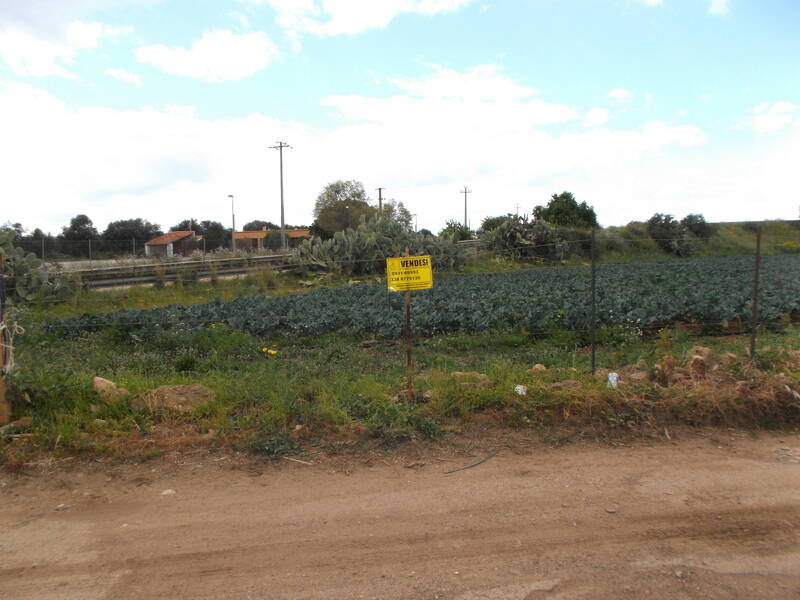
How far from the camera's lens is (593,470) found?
206 inches

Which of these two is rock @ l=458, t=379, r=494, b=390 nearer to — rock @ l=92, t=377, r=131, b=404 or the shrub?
rock @ l=92, t=377, r=131, b=404

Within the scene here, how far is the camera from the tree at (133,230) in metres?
50.0

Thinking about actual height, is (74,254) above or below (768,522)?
above

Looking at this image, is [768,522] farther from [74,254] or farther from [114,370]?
[74,254]

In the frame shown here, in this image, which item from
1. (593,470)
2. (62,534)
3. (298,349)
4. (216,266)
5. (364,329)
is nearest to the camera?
(62,534)

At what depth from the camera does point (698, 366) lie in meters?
7.12

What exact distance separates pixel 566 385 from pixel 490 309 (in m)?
5.10

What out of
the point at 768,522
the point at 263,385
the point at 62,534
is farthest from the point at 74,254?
the point at 768,522

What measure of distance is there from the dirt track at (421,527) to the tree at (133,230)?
47704 millimetres

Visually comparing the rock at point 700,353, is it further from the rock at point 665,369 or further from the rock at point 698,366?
the rock at point 665,369

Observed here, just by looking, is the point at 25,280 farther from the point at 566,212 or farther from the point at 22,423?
the point at 566,212

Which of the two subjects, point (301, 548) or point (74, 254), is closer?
point (301, 548)

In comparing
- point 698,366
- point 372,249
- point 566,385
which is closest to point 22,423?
point 566,385

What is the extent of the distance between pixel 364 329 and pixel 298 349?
1513mm
